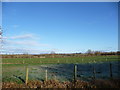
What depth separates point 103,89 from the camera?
1159 cm

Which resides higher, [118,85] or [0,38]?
[0,38]

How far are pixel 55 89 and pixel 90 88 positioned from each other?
223 centimetres

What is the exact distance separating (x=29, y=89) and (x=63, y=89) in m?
2.41

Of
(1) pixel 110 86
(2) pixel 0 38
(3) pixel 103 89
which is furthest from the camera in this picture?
(2) pixel 0 38

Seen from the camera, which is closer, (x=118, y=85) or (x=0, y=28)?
(x=118, y=85)

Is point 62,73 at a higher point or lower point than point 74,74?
lower

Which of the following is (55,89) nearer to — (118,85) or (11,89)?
(11,89)

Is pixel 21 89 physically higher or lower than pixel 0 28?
lower

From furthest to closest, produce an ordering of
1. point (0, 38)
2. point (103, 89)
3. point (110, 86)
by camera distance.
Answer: point (0, 38) < point (110, 86) < point (103, 89)

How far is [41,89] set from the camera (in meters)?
12.6

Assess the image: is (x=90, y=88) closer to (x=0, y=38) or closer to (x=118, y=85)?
(x=118, y=85)

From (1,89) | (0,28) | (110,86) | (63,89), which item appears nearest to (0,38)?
(0,28)

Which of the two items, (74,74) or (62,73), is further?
(62,73)

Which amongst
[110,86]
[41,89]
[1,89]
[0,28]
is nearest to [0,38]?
Answer: [0,28]
